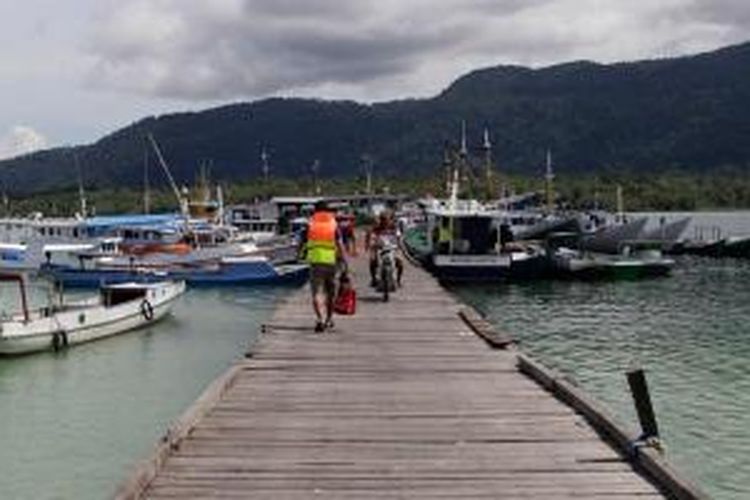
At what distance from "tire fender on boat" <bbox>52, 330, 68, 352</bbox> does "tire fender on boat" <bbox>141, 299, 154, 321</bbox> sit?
5391mm

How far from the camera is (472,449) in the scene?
11.9 meters

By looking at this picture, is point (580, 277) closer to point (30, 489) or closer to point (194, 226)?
point (194, 226)

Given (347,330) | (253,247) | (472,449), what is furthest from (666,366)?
(253,247)

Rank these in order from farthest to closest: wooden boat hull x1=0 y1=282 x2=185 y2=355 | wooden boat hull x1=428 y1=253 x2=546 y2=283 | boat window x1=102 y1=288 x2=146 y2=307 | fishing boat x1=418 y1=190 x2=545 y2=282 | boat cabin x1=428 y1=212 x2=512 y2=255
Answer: boat cabin x1=428 y1=212 x2=512 y2=255, fishing boat x1=418 y1=190 x2=545 y2=282, wooden boat hull x1=428 y1=253 x2=546 y2=283, boat window x1=102 y1=288 x2=146 y2=307, wooden boat hull x1=0 y1=282 x2=185 y2=355

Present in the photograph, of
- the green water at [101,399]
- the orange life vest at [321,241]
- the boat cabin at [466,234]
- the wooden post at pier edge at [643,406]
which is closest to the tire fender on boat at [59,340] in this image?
the green water at [101,399]

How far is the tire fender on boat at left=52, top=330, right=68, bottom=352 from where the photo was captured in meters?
→ 31.2

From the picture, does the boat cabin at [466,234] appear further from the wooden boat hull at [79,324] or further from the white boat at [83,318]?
the wooden boat hull at [79,324]

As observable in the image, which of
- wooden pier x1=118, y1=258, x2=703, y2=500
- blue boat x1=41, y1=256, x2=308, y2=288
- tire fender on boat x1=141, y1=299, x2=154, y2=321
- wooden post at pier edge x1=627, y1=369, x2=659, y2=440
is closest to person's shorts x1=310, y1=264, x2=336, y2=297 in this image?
wooden pier x1=118, y1=258, x2=703, y2=500

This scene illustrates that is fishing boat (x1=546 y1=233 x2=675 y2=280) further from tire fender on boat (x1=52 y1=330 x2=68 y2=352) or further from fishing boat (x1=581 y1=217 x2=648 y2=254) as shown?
tire fender on boat (x1=52 y1=330 x2=68 y2=352)

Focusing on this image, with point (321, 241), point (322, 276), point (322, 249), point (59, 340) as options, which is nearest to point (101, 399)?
point (322, 276)

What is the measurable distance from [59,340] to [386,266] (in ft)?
27.6

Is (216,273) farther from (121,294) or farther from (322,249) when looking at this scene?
(322,249)

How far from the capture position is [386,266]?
3114cm

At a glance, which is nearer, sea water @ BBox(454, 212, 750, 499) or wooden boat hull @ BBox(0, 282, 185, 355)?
sea water @ BBox(454, 212, 750, 499)
